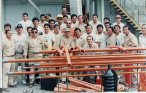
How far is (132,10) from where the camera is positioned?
77.9 ft

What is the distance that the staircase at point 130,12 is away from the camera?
2253 centimetres

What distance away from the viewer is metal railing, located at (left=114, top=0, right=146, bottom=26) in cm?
2326

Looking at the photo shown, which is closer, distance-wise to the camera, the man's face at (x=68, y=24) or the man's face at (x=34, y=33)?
the man's face at (x=34, y=33)

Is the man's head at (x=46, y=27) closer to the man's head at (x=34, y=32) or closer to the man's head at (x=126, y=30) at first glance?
the man's head at (x=34, y=32)

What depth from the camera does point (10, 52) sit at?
9812 millimetres

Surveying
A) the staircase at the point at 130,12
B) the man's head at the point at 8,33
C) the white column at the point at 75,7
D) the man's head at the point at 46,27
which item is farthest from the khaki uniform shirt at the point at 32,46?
the staircase at the point at 130,12

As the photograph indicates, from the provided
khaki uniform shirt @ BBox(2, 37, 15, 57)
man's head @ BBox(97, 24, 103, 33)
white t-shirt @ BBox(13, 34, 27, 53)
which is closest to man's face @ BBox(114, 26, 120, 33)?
man's head @ BBox(97, 24, 103, 33)

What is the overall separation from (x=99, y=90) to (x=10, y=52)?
307 cm

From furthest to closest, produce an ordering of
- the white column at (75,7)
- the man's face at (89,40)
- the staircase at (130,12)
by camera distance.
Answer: the staircase at (130,12)
the white column at (75,7)
the man's face at (89,40)

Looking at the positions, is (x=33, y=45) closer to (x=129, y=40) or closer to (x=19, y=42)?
(x=19, y=42)

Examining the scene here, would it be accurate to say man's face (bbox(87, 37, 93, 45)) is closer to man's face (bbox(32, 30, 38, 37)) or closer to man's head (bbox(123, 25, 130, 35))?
man's head (bbox(123, 25, 130, 35))

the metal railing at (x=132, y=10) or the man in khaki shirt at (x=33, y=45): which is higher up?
the metal railing at (x=132, y=10)

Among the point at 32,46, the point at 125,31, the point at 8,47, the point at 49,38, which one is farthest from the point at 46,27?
the point at 125,31

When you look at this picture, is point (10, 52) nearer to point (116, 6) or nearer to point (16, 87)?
point (16, 87)
